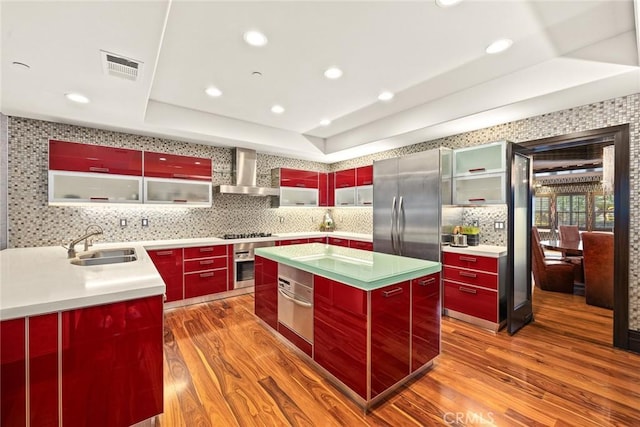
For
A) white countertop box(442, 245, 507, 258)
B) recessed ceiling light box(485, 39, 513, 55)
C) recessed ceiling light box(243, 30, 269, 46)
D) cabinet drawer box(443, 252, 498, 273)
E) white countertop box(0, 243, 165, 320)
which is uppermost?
recessed ceiling light box(485, 39, 513, 55)

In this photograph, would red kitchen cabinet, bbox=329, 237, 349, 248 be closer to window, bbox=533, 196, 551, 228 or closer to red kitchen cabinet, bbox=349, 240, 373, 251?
red kitchen cabinet, bbox=349, 240, 373, 251

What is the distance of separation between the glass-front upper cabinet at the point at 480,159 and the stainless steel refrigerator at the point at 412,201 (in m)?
0.16

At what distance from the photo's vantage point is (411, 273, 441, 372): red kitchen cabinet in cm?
204

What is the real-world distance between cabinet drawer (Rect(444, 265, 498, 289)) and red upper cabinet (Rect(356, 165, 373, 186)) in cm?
212

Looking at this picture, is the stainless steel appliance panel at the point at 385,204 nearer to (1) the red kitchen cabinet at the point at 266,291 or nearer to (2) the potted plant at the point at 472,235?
(2) the potted plant at the point at 472,235

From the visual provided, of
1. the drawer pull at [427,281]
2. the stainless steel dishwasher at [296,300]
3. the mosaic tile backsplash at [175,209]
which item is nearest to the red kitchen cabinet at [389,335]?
the drawer pull at [427,281]

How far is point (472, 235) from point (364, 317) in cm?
257

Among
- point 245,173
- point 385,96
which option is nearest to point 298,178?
point 245,173

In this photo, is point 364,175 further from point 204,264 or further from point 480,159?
point 204,264

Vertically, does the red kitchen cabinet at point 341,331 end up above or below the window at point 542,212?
below

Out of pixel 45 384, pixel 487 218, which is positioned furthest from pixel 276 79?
pixel 487 218

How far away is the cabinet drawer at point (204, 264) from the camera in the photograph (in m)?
3.74

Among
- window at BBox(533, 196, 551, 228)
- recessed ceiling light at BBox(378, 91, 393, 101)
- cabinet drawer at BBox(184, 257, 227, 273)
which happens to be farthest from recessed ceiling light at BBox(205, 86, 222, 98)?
window at BBox(533, 196, 551, 228)

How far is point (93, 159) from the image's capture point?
3.28 m
